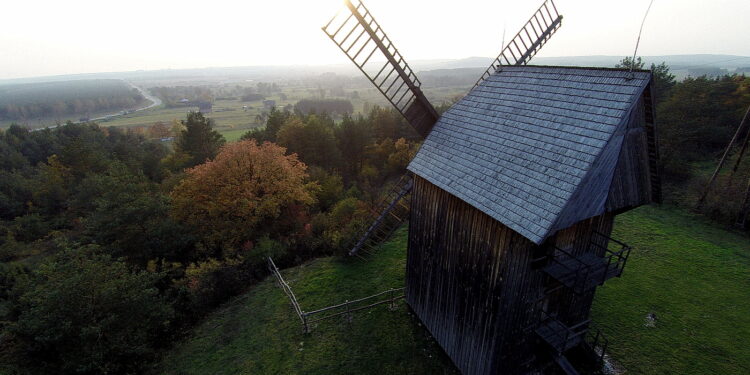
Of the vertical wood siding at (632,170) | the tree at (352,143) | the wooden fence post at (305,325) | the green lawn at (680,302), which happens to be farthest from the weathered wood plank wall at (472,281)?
the tree at (352,143)

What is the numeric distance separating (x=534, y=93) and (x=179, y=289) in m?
22.7

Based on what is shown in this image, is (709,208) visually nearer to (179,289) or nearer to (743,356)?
(743,356)

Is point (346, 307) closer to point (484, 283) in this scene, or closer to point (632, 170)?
point (484, 283)

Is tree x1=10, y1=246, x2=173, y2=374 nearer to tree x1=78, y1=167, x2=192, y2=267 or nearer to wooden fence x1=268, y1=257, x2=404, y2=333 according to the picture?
tree x1=78, y1=167, x2=192, y2=267

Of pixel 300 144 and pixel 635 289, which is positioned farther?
pixel 300 144

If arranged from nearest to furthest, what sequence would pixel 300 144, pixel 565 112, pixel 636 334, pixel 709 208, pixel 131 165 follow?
pixel 565 112 → pixel 636 334 → pixel 709 208 → pixel 300 144 → pixel 131 165

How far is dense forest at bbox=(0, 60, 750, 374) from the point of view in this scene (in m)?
14.6

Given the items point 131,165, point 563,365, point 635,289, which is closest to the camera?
point 563,365

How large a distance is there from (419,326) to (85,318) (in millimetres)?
15525

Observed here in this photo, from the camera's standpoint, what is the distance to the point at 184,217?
2433 centimetres

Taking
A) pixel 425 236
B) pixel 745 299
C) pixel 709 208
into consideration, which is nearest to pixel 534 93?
pixel 425 236

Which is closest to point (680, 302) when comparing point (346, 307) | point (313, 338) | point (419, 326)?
point (419, 326)

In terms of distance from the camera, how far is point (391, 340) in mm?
14875

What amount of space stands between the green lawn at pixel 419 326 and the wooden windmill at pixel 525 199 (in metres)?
1.87
